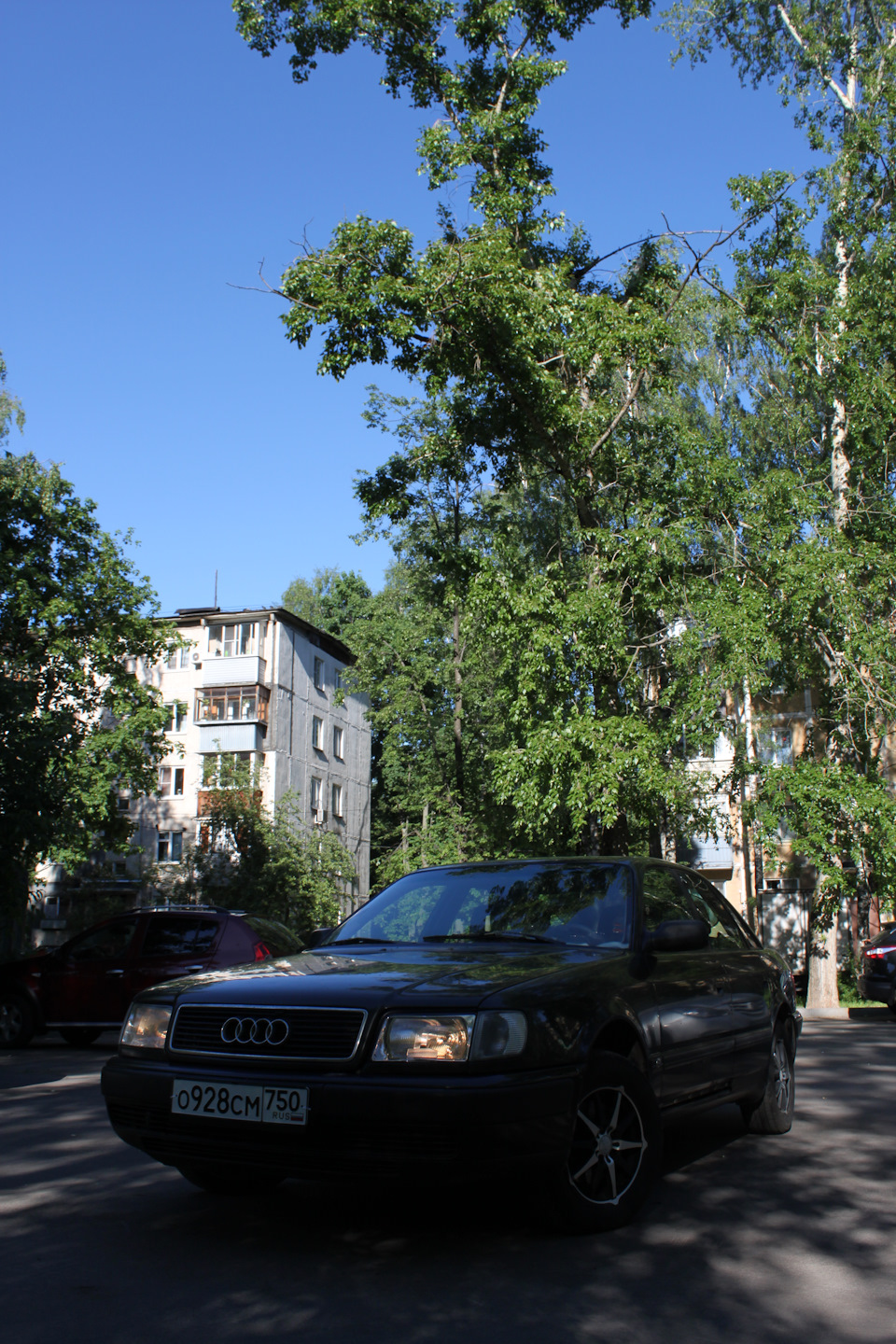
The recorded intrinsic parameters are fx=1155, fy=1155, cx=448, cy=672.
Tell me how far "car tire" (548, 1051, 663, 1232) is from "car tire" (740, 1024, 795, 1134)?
214 centimetres

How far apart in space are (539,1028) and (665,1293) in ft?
2.97

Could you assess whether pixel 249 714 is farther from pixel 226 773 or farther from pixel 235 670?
pixel 226 773

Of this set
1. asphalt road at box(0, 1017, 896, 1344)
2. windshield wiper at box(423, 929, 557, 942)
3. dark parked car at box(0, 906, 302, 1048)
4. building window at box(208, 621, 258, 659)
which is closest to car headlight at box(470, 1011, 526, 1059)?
asphalt road at box(0, 1017, 896, 1344)

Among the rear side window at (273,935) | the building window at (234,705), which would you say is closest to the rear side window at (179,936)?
the rear side window at (273,935)

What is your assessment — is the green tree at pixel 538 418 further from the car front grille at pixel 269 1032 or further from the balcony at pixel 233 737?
the balcony at pixel 233 737

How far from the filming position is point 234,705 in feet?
138

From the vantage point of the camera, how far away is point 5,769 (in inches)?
784

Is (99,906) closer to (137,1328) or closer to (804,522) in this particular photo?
(804,522)

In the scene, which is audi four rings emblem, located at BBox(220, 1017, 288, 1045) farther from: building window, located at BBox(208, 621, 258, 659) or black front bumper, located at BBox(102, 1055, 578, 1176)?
building window, located at BBox(208, 621, 258, 659)

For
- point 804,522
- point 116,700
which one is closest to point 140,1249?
point 804,522

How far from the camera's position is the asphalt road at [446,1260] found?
342 centimetres

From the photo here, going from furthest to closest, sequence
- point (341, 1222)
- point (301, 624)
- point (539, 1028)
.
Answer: point (301, 624)
point (341, 1222)
point (539, 1028)

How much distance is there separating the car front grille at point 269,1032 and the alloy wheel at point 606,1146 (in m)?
0.92

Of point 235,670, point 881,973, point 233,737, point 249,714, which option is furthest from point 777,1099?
point 235,670
